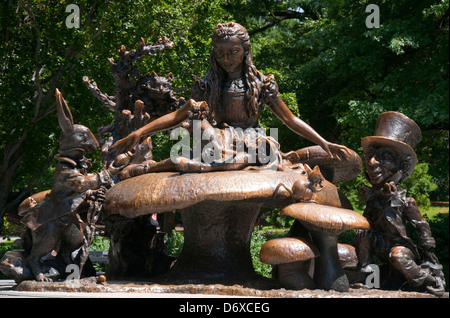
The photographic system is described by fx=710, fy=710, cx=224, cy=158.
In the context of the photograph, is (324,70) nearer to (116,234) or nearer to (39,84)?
(39,84)

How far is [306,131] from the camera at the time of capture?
7.70 m

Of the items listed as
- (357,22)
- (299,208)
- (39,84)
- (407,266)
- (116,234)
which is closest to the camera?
(299,208)

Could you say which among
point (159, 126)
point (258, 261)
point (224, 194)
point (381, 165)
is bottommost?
point (258, 261)

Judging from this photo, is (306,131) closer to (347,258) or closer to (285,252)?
(347,258)

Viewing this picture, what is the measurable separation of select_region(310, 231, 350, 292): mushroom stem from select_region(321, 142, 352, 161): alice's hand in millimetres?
1148

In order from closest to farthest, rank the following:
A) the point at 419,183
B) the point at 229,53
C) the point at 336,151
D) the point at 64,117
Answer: the point at 64,117 → the point at 229,53 → the point at 336,151 → the point at 419,183

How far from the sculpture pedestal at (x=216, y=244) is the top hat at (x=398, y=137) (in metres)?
1.42

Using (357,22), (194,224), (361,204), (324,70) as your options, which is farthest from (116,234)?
(361,204)

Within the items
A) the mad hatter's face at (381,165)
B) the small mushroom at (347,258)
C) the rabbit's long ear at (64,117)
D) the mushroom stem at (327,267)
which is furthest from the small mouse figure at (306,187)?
the rabbit's long ear at (64,117)

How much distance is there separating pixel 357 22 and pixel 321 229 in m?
10.9

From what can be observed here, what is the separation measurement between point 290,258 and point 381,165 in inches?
63.0

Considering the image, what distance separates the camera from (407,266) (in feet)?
23.0

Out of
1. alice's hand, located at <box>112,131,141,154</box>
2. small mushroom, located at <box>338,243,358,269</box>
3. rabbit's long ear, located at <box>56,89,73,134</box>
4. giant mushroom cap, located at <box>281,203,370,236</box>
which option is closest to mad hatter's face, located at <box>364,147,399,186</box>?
giant mushroom cap, located at <box>281,203,370,236</box>

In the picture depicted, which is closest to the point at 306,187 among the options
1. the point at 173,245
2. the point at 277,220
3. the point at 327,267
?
the point at 327,267
